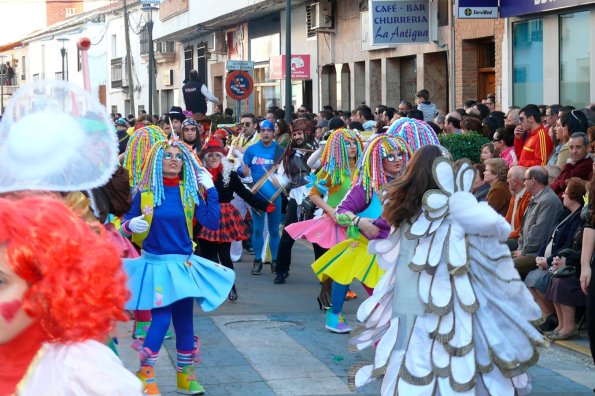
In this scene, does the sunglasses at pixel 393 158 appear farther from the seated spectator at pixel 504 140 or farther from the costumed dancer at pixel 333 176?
the seated spectator at pixel 504 140

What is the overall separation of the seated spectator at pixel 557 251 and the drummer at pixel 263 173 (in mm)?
4193

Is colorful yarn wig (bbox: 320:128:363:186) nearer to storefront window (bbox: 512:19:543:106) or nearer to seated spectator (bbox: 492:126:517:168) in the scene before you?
seated spectator (bbox: 492:126:517:168)

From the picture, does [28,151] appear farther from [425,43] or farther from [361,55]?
[361,55]

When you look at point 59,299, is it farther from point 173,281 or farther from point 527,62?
point 527,62

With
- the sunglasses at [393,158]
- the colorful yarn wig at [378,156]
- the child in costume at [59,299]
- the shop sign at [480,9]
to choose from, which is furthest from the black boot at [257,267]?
the child in costume at [59,299]

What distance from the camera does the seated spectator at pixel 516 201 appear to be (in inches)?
433

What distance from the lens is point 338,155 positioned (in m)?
10.0

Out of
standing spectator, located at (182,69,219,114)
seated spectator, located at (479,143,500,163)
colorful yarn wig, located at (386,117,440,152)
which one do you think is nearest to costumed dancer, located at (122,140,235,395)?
colorful yarn wig, located at (386,117,440,152)

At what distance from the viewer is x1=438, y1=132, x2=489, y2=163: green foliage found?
13.4 m

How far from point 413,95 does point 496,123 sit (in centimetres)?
1142

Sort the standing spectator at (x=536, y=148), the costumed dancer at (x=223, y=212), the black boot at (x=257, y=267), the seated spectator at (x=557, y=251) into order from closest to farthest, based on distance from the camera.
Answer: the seated spectator at (x=557, y=251) < the costumed dancer at (x=223, y=212) < the standing spectator at (x=536, y=148) < the black boot at (x=257, y=267)

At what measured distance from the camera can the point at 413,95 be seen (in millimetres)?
26109

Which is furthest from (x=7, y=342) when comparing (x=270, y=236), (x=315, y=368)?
(x=270, y=236)

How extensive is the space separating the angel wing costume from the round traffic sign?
15712mm
